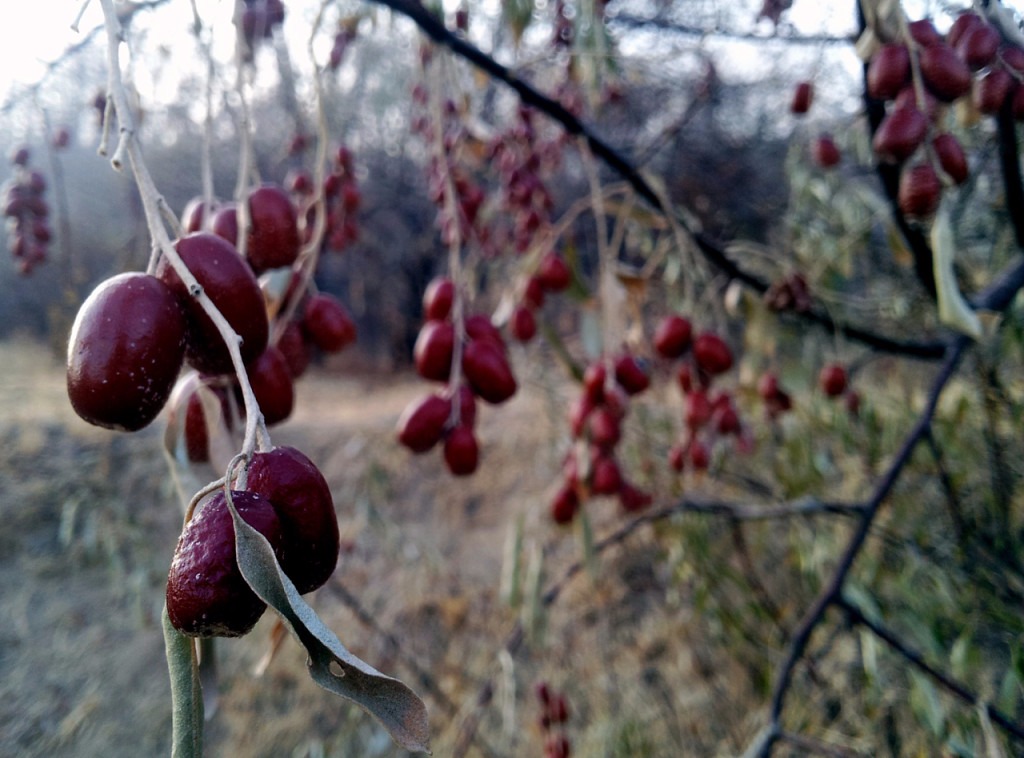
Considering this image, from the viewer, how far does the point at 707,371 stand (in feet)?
2.93

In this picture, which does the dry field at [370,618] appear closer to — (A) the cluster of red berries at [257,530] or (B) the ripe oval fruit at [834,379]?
(A) the cluster of red berries at [257,530]

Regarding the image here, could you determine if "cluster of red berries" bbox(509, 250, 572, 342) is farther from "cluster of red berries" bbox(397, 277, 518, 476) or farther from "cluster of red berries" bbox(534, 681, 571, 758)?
"cluster of red berries" bbox(534, 681, 571, 758)

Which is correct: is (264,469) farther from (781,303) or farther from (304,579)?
(781,303)

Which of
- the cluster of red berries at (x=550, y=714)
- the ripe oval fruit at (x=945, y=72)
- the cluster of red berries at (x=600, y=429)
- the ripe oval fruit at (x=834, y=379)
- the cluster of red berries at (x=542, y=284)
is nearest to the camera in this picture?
the ripe oval fruit at (x=945, y=72)

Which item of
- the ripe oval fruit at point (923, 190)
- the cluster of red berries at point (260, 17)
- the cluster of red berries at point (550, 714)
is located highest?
the cluster of red berries at point (260, 17)

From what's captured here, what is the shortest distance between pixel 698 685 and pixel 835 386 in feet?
3.27

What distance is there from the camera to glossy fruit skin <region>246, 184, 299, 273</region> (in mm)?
412

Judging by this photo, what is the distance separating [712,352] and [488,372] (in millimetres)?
394

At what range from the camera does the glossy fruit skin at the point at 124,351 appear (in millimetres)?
258

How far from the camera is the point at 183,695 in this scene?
0.24 m

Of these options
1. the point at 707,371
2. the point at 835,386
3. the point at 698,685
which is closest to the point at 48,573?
the point at 698,685

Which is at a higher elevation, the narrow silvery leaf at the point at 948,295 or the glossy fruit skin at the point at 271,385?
the narrow silvery leaf at the point at 948,295

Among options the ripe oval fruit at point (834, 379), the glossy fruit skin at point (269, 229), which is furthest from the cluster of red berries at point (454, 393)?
the ripe oval fruit at point (834, 379)

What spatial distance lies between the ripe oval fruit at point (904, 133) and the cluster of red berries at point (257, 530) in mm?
474
